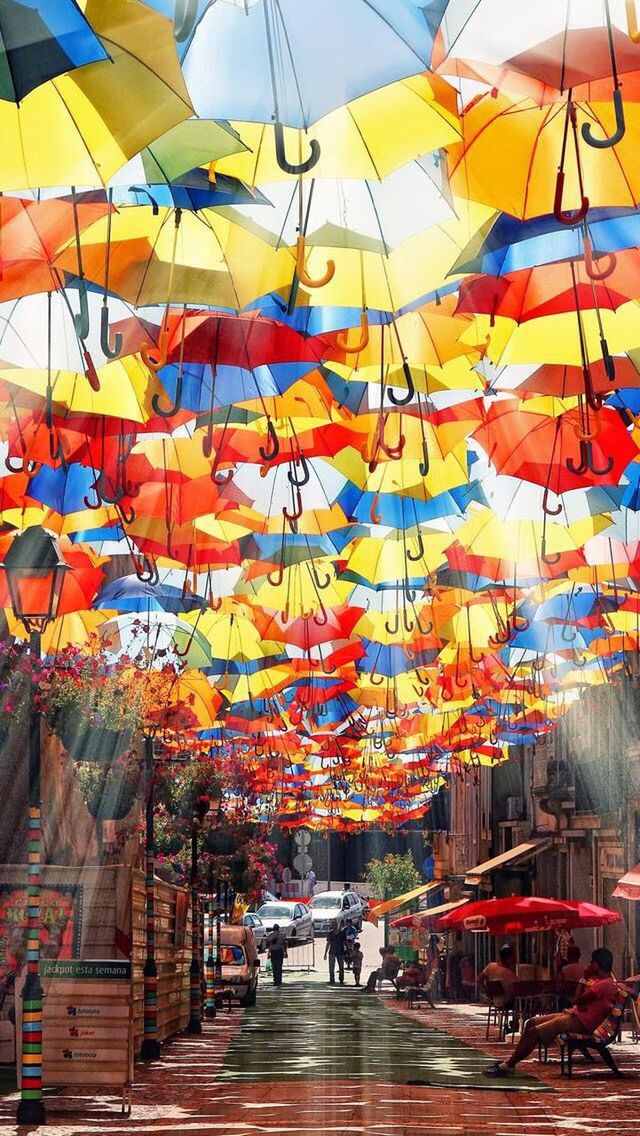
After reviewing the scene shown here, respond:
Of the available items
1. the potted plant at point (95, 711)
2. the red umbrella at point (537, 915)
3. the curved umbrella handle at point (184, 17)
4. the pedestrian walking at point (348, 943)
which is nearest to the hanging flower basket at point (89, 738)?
the potted plant at point (95, 711)

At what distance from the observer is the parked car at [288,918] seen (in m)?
59.8

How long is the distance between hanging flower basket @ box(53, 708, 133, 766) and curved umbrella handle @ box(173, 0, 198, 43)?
13.3 m

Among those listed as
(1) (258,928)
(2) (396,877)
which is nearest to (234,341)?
(1) (258,928)

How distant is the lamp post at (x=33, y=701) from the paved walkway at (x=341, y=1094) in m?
0.49

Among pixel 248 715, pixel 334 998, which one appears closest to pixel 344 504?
pixel 248 715

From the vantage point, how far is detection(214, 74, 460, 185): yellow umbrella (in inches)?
322

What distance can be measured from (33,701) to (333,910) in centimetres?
5526

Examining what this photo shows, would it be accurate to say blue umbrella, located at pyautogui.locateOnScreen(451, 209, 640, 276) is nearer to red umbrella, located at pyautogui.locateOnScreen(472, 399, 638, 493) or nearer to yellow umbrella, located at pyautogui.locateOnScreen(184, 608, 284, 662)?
red umbrella, located at pyautogui.locateOnScreen(472, 399, 638, 493)

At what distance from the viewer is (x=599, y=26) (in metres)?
7.45

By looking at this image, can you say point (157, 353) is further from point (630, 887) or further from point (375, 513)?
point (630, 887)

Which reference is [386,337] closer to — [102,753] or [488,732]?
[102,753]

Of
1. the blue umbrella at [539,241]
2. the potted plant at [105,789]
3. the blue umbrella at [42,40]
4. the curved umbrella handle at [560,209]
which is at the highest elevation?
the blue umbrella at [539,241]

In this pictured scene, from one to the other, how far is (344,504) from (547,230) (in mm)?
5685

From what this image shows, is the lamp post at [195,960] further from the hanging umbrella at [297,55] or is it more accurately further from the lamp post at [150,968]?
the hanging umbrella at [297,55]
